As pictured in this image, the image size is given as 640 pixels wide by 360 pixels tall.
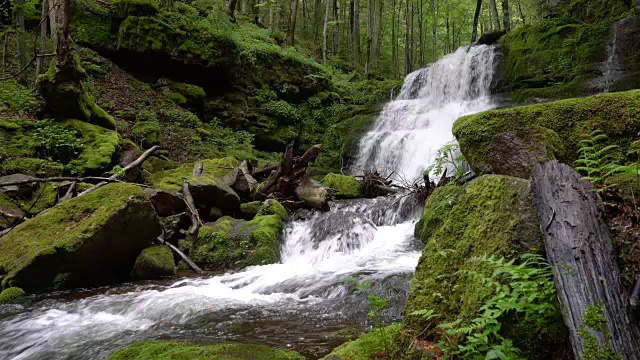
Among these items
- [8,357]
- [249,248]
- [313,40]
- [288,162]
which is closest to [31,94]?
[288,162]

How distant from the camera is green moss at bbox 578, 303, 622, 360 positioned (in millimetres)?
1605

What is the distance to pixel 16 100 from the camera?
35.1ft

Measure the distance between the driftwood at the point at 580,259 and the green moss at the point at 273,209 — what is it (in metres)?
6.91

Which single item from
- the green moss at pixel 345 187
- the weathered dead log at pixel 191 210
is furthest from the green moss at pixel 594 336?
the green moss at pixel 345 187

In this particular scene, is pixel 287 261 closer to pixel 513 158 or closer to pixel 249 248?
pixel 249 248

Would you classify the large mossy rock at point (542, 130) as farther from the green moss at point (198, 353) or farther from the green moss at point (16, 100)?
the green moss at point (16, 100)

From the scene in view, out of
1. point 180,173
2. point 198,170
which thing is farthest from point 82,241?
point 180,173

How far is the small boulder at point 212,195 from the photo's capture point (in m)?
8.70

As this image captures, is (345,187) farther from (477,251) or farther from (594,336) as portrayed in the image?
(594,336)

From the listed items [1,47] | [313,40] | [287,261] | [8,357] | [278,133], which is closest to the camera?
[8,357]

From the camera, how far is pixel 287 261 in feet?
25.6

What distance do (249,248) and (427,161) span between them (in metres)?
8.30

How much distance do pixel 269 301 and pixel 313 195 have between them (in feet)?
16.3

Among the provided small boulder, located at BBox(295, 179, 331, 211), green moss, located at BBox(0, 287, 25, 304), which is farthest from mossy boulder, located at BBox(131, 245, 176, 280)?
small boulder, located at BBox(295, 179, 331, 211)
